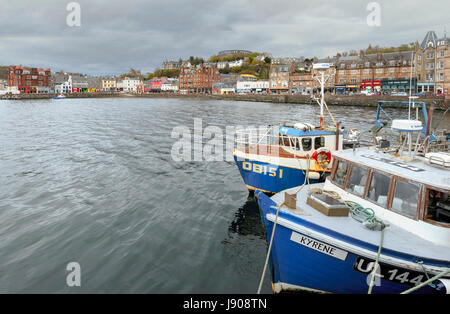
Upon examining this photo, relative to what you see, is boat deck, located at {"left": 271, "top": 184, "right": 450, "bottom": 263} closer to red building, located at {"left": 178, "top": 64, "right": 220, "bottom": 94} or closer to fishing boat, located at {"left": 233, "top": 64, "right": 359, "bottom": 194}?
fishing boat, located at {"left": 233, "top": 64, "right": 359, "bottom": 194}

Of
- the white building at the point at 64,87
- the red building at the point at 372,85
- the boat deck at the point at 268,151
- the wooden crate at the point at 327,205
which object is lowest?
the wooden crate at the point at 327,205

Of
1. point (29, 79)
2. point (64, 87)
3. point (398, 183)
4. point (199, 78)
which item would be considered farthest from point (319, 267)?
point (64, 87)

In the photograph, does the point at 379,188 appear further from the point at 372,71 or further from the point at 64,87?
the point at 64,87

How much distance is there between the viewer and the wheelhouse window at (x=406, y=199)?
7812 mm

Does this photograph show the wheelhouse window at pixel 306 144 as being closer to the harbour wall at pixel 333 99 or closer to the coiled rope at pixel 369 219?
the coiled rope at pixel 369 219

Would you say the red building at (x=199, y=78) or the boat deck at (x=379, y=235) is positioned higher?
the red building at (x=199, y=78)

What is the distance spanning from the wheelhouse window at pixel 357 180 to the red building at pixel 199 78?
16390cm

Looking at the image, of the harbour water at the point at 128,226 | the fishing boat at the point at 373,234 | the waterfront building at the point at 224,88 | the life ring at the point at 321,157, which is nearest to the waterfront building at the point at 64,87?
the waterfront building at the point at 224,88

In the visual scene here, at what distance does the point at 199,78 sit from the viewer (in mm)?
168875

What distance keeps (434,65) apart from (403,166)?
88.0 meters

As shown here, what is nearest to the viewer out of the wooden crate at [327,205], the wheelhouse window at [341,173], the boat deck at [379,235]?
the boat deck at [379,235]

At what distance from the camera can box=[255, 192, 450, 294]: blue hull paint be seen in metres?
7.26

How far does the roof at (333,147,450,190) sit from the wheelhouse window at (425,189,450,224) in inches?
13.6

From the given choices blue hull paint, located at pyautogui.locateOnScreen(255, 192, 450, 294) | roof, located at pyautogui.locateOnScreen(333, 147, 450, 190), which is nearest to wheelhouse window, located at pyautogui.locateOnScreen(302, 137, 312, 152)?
roof, located at pyautogui.locateOnScreen(333, 147, 450, 190)
